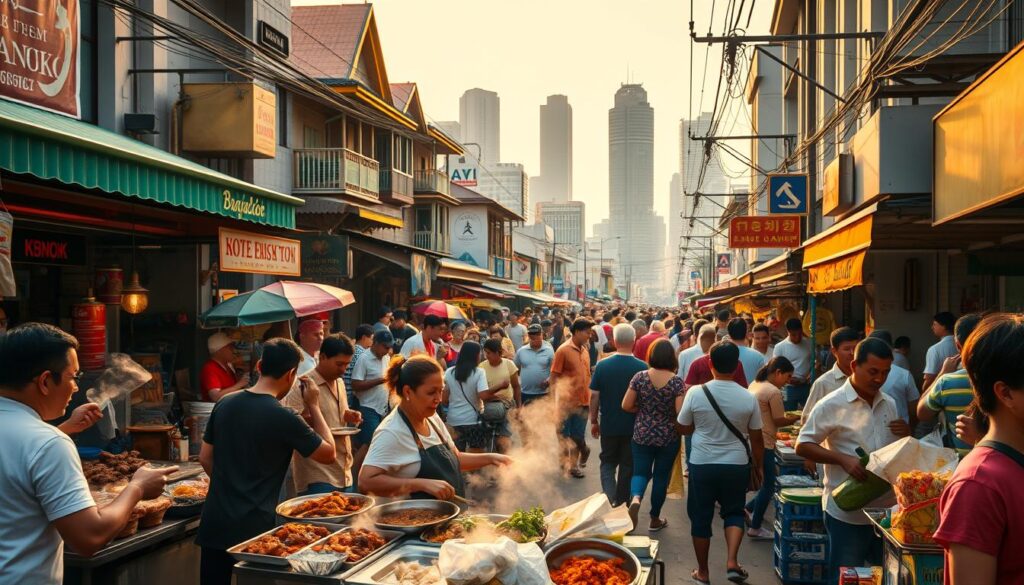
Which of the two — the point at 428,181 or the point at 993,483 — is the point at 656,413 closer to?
the point at 993,483

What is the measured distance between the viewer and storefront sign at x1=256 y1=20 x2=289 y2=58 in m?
17.4

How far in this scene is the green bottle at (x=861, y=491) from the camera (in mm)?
5007

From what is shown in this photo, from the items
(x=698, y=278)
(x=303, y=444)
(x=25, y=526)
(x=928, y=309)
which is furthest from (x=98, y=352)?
(x=698, y=278)

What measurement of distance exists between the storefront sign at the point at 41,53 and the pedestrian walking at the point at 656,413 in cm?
Answer: 742

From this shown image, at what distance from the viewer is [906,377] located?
7.09 m

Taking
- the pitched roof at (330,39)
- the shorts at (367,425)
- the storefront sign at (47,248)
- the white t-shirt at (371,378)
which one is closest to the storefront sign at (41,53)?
the storefront sign at (47,248)

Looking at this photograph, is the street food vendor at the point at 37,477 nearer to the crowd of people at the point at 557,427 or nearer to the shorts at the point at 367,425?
the crowd of people at the point at 557,427

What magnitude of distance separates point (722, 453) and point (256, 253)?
625cm

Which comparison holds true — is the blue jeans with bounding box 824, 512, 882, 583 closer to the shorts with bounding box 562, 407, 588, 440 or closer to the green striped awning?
the shorts with bounding box 562, 407, 588, 440

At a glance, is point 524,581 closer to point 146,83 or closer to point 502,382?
point 502,382

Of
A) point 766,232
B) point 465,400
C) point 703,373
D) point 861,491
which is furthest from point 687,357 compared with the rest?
point 766,232

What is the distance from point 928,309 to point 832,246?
16.0 ft

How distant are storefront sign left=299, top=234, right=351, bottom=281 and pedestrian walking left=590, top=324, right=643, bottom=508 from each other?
7662 millimetres

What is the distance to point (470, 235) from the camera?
4550cm
